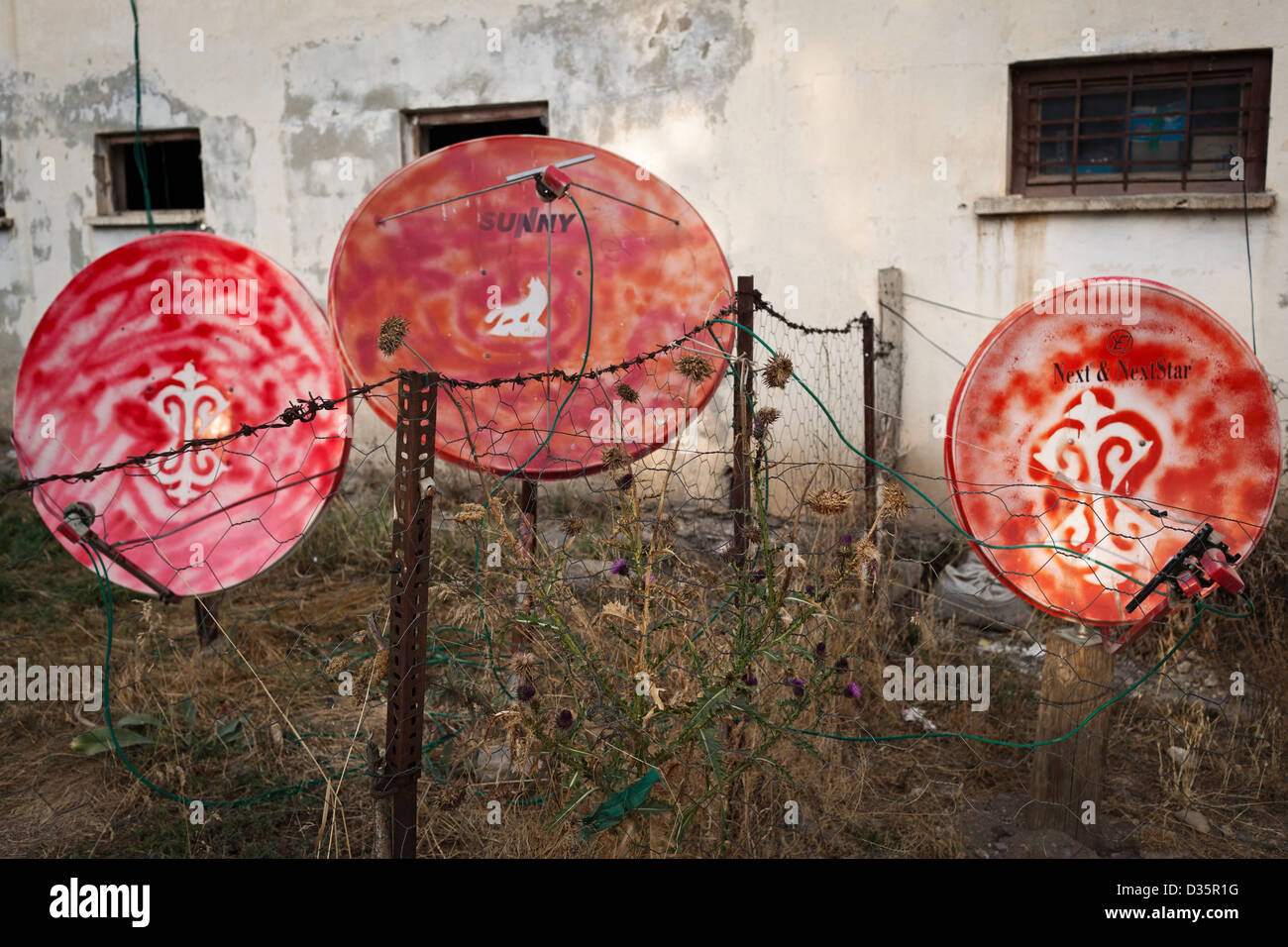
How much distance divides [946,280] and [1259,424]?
3.04m

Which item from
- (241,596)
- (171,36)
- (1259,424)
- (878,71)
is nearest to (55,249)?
(171,36)

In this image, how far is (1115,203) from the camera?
18.1 ft

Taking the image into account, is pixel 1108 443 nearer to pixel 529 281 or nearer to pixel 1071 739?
pixel 1071 739

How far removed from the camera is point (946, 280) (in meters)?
5.90

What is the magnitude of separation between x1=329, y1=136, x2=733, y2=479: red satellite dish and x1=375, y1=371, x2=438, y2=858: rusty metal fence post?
1356 mm

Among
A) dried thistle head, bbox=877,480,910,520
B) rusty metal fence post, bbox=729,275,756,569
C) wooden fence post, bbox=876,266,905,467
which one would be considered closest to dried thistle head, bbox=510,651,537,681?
rusty metal fence post, bbox=729,275,756,569

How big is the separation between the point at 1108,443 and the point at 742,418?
1101 mm

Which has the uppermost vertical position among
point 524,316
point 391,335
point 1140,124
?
point 1140,124

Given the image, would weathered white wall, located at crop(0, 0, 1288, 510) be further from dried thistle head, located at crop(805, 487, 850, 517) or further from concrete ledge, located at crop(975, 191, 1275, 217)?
dried thistle head, located at crop(805, 487, 850, 517)

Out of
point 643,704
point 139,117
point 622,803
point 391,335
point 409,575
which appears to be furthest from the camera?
point 139,117

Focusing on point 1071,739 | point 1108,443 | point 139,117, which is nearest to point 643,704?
point 1071,739

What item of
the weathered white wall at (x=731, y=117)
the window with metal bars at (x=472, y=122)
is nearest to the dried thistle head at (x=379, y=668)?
the weathered white wall at (x=731, y=117)

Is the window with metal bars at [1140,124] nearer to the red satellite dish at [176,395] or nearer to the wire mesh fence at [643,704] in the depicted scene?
the wire mesh fence at [643,704]

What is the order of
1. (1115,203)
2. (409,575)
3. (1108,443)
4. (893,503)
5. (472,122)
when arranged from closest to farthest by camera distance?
(409,575) → (893,503) → (1108,443) → (1115,203) → (472,122)
